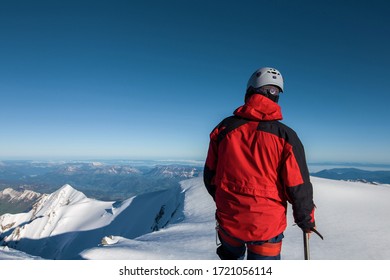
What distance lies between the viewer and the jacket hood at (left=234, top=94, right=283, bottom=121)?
12.2 ft

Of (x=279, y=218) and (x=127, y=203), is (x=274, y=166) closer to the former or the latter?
(x=279, y=218)

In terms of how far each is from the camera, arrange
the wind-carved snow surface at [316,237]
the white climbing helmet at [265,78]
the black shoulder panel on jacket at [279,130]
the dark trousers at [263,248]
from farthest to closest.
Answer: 1. the wind-carved snow surface at [316,237]
2. the white climbing helmet at [265,78]
3. the dark trousers at [263,248]
4. the black shoulder panel on jacket at [279,130]

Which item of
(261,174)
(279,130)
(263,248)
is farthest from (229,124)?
(263,248)

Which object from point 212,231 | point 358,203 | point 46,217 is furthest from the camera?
point 46,217

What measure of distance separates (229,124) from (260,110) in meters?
0.54

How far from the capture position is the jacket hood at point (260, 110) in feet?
12.2

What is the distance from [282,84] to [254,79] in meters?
0.50

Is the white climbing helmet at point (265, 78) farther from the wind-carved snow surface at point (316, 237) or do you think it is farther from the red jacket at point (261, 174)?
the wind-carved snow surface at point (316, 237)

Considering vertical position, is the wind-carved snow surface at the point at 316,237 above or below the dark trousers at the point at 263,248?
below

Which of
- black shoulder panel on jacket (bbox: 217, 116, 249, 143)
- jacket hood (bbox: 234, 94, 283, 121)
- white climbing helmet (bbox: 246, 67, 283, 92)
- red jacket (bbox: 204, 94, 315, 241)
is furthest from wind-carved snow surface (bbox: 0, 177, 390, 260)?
white climbing helmet (bbox: 246, 67, 283, 92)

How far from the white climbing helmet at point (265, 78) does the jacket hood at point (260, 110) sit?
316 millimetres

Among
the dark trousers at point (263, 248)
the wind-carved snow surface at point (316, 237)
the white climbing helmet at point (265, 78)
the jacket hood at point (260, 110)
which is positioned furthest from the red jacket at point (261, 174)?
the wind-carved snow surface at point (316, 237)
